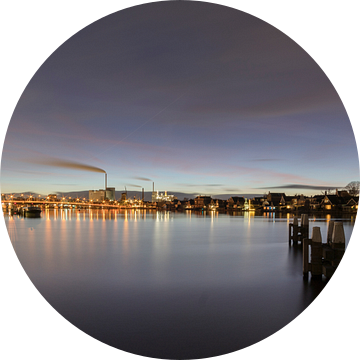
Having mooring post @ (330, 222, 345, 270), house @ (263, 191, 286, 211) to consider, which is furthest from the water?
house @ (263, 191, 286, 211)

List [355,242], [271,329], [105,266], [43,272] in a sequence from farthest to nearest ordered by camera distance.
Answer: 1. [105,266]
2. [43,272]
3. [271,329]
4. [355,242]

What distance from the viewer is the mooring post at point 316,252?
1135cm

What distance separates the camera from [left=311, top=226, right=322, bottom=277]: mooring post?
447 inches

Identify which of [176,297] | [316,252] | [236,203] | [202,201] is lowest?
[202,201]

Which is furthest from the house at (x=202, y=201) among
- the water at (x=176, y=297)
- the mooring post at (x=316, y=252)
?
the mooring post at (x=316, y=252)

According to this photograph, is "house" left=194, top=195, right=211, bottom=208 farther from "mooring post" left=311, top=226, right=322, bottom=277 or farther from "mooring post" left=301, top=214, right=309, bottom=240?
"mooring post" left=311, top=226, right=322, bottom=277

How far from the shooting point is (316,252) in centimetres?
1180

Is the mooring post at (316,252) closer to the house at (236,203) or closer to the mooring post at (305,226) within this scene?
the mooring post at (305,226)

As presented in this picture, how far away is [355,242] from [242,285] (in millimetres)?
7987

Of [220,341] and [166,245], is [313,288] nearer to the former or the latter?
[220,341]

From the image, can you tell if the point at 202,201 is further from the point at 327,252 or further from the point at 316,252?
the point at 327,252

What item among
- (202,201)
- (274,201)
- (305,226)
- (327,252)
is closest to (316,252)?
(327,252)

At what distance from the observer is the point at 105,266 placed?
18250 millimetres

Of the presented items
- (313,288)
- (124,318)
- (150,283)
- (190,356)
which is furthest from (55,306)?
(313,288)
